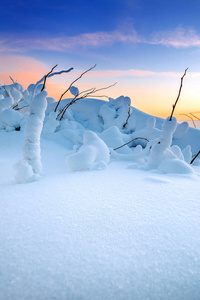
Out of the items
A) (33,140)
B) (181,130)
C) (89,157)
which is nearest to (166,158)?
(89,157)

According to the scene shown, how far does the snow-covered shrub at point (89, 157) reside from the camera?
176 cm

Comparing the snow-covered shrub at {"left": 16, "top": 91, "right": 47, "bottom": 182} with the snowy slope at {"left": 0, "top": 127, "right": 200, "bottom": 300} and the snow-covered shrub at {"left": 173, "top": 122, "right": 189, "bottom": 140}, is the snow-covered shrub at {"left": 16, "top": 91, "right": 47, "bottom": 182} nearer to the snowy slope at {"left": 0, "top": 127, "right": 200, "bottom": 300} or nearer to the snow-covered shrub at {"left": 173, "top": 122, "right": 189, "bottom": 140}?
the snowy slope at {"left": 0, "top": 127, "right": 200, "bottom": 300}

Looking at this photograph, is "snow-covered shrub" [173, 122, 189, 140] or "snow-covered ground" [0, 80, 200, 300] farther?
"snow-covered shrub" [173, 122, 189, 140]

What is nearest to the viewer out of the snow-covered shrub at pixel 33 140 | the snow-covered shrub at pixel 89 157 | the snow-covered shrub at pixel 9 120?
the snow-covered shrub at pixel 33 140

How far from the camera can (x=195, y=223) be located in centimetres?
81

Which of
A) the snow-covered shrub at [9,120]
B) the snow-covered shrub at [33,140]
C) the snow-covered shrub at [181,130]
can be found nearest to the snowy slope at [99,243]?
the snow-covered shrub at [33,140]

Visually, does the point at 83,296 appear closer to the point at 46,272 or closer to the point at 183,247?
the point at 46,272

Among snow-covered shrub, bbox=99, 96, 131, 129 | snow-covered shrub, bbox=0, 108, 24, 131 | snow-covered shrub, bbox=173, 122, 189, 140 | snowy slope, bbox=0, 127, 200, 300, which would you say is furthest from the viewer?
snow-covered shrub, bbox=99, 96, 131, 129

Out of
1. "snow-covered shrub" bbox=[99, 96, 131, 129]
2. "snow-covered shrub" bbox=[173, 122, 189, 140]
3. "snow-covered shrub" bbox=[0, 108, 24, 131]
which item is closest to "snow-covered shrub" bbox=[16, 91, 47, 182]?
"snow-covered shrub" bbox=[0, 108, 24, 131]

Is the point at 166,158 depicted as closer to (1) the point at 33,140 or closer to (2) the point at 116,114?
(1) the point at 33,140

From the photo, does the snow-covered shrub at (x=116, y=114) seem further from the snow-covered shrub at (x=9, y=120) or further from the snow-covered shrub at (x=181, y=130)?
the snow-covered shrub at (x=9, y=120)

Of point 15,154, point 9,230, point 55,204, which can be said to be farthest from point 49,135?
point 9,230

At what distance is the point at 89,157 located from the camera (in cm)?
180

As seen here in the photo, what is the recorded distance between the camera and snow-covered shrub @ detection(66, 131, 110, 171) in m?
1.76
